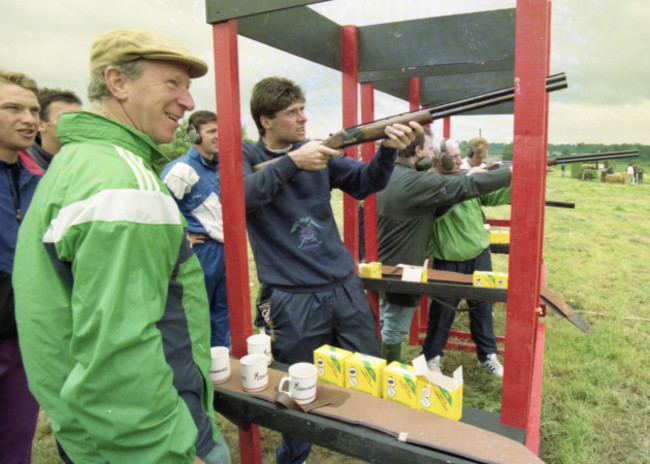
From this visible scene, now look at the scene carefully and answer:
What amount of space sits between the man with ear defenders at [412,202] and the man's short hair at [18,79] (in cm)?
210

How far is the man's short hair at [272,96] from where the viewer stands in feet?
6.50

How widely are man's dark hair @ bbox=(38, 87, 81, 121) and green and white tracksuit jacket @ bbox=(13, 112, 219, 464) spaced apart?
6.01 feet

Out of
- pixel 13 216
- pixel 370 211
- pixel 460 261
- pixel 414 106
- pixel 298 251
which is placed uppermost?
pixel 414 106

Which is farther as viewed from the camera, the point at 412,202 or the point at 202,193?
the point at 202,193

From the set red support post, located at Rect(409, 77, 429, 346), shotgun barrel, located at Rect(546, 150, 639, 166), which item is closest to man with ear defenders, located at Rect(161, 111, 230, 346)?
red support post, located at Rect(409, 77, 429, 346)

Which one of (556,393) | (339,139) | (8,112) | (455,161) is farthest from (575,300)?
(8,112)

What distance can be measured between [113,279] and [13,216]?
124 centimetres

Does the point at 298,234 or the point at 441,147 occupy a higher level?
the point at 441,147

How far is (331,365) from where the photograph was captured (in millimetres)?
1604

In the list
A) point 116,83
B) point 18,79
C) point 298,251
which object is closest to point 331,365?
point 298,251

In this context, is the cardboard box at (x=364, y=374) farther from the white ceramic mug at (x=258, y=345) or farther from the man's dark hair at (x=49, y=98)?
the man's dark hair at (x=49, y=98)

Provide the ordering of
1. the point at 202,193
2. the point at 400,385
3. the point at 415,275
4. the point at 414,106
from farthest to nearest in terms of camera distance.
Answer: the point at 414,106
the point at 202,193
the point at 415,275
the point at 400,385

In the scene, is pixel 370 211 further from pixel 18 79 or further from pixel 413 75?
pixel 18 79

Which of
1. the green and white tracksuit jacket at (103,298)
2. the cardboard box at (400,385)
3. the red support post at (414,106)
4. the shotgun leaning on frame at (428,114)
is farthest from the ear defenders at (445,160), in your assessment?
the green and white tracksuit jacket at (103,298)
